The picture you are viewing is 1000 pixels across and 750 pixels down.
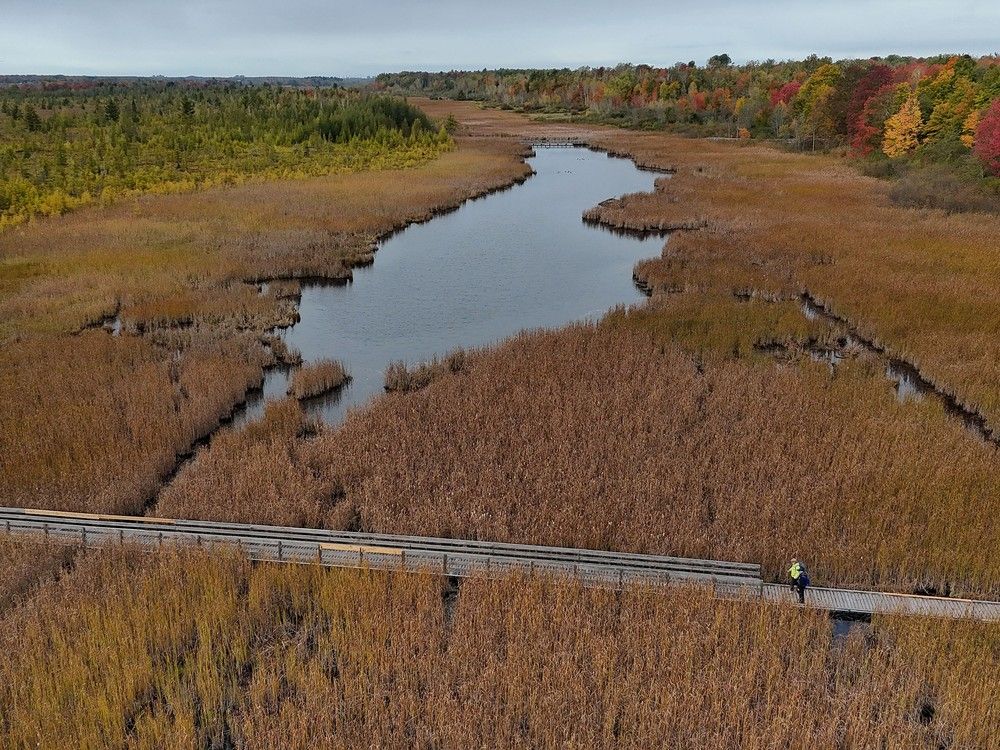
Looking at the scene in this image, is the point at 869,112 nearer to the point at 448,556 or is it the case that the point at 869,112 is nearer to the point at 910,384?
the point at 910,384

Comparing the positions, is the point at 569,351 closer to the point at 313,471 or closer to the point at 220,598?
the point at 313,471

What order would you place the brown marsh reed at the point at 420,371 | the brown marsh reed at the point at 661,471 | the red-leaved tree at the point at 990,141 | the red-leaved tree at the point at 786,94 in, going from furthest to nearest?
the red-leaved tree at the point at 786,94, the red-leaved tree at the point at 990,141, the brown marsh reed at the point at 420,371, the brown marsh reed at the point at 661,471

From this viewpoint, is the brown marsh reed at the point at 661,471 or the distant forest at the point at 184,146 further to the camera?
the distant forest at the point at 184,146

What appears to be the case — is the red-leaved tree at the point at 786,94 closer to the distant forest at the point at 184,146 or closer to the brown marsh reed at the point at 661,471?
the distant forest at the point at 184,146

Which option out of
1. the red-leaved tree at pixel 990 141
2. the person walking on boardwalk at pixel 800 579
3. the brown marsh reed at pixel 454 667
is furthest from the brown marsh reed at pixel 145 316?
the red-leaved tree at pixel 990 141

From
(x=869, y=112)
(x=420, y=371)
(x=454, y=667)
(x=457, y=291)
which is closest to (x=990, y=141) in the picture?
(x=869, y=112)

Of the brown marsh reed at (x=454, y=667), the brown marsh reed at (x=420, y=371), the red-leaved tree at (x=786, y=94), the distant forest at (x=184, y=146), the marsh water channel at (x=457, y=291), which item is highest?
the red-leaved tree at (x=786, y=94)

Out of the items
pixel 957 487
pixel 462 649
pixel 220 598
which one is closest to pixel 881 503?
pixel 957 487

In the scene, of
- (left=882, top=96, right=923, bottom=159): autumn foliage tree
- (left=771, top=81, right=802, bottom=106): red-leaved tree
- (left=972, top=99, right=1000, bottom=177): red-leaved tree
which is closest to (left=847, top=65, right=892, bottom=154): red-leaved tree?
(left=882, top=96, right=923, bottom=159): autumn foliage tree
